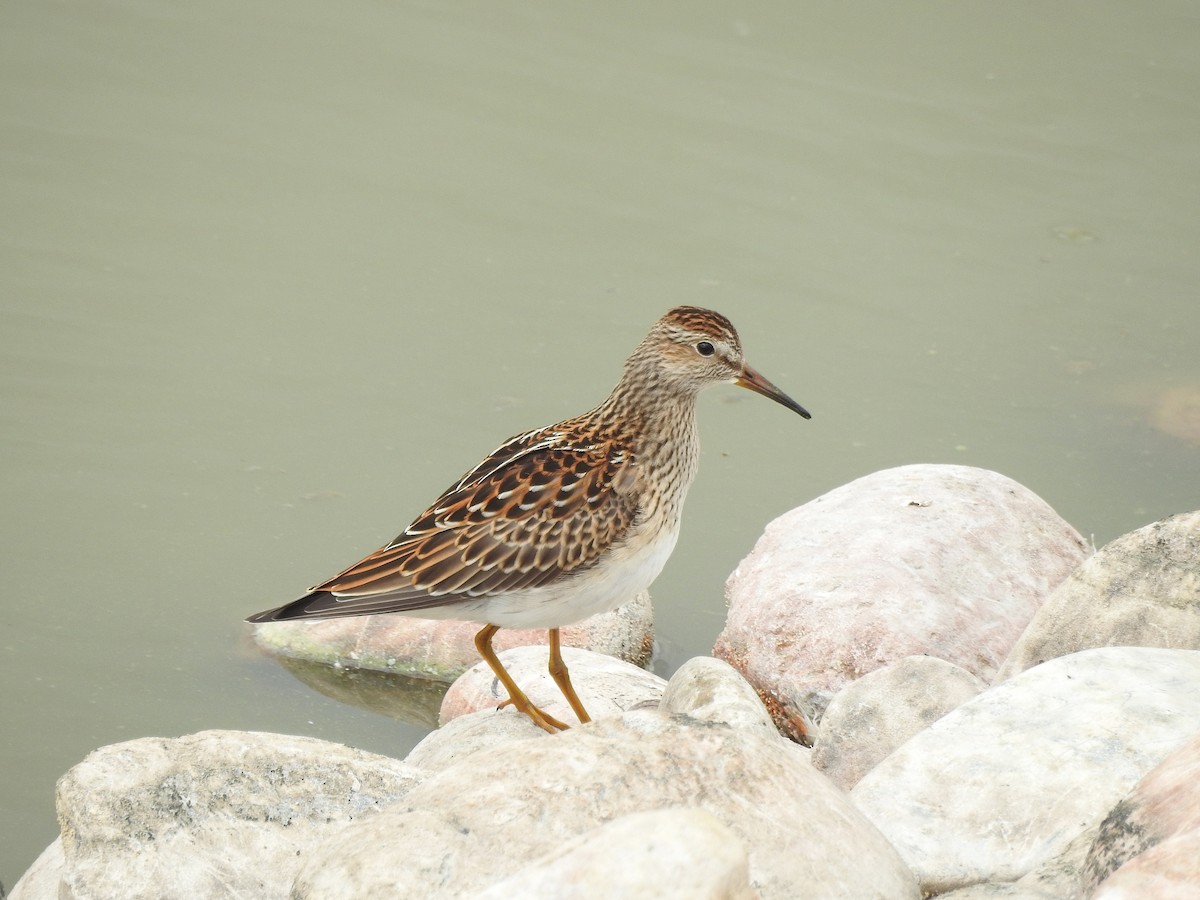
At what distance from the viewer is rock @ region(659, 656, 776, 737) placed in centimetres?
550

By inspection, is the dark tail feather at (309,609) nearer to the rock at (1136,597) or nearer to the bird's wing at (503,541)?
the bird's wing at (503,541)

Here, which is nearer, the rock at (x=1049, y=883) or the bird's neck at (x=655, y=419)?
the rock at (x=1049, y=883)

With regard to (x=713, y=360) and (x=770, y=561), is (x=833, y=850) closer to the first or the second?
(x=713, y=360)

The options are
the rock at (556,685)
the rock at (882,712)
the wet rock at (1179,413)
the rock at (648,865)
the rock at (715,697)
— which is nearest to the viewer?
the rock at (648,865)

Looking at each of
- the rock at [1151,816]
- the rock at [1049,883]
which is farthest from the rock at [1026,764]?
the rock at [1151,816]

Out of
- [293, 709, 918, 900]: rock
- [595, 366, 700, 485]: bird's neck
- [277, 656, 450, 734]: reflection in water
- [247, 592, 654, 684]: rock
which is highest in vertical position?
[595, 366, 700, 485]: bird's neck

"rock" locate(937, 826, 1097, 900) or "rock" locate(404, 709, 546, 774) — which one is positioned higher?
"rock" locate(937, 826, 1097, 900)

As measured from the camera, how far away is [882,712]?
5.91m

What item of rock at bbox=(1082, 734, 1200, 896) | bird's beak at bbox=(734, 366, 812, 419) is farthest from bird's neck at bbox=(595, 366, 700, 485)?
rock at bbox=(1082, 734, 1200, 896)

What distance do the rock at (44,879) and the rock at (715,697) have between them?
212 cm

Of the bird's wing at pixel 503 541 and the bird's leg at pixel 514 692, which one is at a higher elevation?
the bird's wing at pixel 503 541

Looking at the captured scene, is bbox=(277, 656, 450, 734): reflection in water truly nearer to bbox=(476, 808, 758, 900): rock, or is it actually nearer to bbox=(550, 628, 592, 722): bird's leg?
bbox=(550, 628, 592, 722): bird's leg

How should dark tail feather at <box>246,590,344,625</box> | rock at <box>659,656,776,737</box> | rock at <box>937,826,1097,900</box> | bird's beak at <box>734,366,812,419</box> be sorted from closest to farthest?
1. rock at <box>937,826,1097,900</box>
2. rock at <box>659,656,776,737</box>
3. dark tail feather at <box>246,590,344,625</box>
4. bird's beak at <box>734,366,812,419</box>

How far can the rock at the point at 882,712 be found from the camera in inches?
232
